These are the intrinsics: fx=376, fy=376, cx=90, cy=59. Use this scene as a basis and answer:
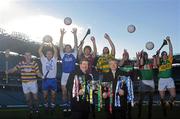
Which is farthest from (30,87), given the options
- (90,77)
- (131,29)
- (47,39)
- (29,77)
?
(90,77)

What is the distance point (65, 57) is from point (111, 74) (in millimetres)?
4957

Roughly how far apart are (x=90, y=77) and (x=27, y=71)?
17.6 feet

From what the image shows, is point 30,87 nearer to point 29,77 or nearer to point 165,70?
point 29,77

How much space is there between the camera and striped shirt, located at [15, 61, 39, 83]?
14359 mm

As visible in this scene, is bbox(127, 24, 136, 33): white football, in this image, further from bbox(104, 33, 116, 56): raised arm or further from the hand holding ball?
the hand holding ball

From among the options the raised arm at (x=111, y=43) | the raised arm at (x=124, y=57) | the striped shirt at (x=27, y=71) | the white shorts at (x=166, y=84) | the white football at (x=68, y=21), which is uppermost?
the white football at (x=68, y=21)

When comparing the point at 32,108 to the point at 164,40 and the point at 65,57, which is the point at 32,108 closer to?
the point at 65,57

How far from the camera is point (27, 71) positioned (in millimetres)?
14383

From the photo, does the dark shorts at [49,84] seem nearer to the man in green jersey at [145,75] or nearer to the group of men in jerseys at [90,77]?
the group of men in jerseys at [90,77]

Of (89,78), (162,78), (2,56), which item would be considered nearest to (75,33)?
(162,78)

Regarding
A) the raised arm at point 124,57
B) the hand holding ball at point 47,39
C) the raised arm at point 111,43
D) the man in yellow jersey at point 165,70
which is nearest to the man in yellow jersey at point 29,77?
the hand holding ball at point 47,39

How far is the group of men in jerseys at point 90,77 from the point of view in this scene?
9414mm

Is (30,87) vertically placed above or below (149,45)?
below

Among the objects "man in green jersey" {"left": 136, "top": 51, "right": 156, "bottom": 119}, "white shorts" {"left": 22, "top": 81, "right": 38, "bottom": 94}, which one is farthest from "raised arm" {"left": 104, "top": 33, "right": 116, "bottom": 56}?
"white shorts" {"left": 22, "top": 81, "right": 38, "bottom": 94}
